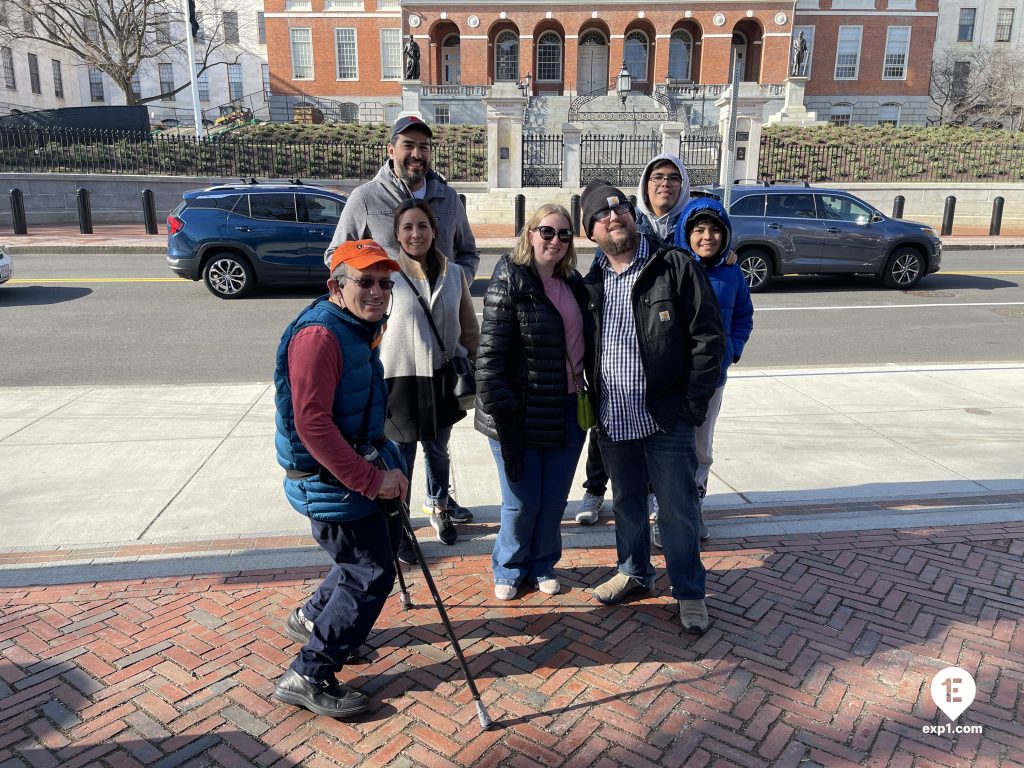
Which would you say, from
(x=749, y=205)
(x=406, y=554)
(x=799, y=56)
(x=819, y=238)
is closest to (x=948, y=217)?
(x=819, y=238)

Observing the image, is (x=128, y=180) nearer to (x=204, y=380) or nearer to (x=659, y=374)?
(x=204, y=380)

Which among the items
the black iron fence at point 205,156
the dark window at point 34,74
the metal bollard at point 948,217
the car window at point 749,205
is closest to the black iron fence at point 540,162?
the black iron fence at point 205,156

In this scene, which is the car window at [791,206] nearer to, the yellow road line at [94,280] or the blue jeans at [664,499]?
the yellow road line at [94,280]

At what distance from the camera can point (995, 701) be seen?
115 inches

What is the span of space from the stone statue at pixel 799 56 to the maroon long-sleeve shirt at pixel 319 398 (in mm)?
41876

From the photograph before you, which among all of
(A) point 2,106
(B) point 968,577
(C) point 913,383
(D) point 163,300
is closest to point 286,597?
(B) point 968,577

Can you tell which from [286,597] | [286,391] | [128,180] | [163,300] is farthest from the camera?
[128,180]

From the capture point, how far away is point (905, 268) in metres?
12.6

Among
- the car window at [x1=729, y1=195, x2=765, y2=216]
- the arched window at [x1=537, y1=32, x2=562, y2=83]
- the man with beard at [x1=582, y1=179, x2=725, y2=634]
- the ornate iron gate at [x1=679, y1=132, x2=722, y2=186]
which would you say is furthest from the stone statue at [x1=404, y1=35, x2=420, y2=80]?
the man with beard at [x1=582, y1=179, x2=725, y2=634]

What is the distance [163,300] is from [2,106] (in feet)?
148

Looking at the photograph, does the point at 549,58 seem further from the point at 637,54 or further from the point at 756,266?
the point at 756,266

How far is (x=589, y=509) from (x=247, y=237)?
877 cm

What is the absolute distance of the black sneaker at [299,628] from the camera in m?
3.24

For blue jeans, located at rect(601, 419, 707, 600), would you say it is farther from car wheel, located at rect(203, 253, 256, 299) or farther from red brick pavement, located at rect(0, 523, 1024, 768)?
car wheel, located at rect(203, 253, 256, 299)
